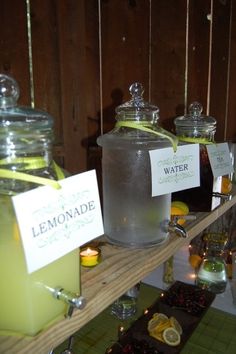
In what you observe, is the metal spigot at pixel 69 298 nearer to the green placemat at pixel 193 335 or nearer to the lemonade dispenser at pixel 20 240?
the lemonade dispenser at pixel 20 240

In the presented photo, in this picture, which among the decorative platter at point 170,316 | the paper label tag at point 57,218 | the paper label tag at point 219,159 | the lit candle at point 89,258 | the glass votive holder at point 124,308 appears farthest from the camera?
the glass votive holder at point 124,308

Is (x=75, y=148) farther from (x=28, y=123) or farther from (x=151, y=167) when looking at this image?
(x=28, y=123)

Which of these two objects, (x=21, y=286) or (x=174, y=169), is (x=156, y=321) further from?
(x=21, y=286)

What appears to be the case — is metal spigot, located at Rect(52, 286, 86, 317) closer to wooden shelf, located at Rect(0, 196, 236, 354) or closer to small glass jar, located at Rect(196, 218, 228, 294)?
wooden shelf, located at Rect(0, 196, 236, 354)

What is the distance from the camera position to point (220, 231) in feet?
4.34

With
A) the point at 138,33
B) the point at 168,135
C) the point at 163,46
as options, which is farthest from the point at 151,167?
the point at 163,46

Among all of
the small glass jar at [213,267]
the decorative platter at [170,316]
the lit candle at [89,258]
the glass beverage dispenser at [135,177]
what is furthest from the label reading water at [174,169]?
the small glass jar at [213,267]

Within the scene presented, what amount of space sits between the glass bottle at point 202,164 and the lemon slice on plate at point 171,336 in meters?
0.41

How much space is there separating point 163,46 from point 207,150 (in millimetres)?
804

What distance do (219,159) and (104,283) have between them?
0.38 m

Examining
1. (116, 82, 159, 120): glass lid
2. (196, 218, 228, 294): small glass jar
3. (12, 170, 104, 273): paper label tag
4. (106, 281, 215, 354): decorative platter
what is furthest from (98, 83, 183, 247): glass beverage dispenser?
(196, 218, 228, 294): small glass jar

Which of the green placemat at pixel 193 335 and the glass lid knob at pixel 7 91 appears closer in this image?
the glass lid knob at pixel 7 91

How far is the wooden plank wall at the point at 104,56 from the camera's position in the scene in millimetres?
900

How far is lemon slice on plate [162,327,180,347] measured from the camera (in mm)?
871
